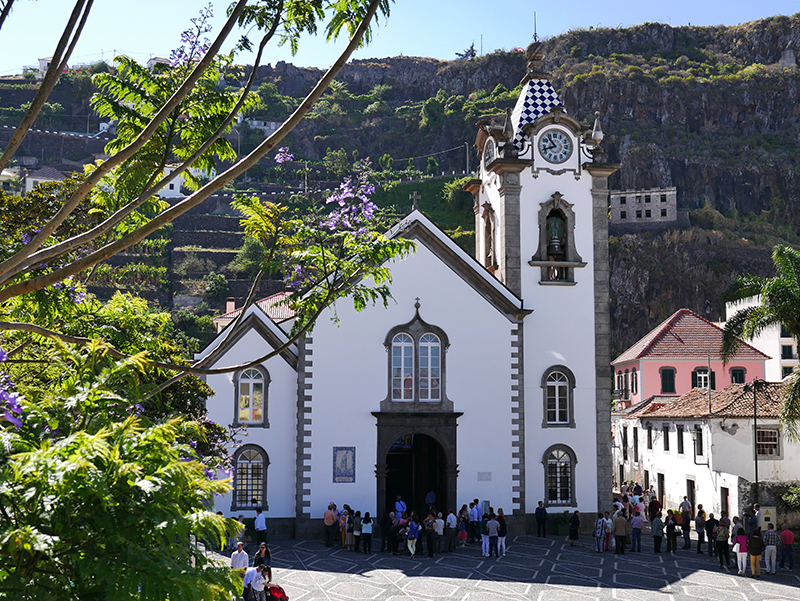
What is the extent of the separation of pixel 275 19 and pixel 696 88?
130724 millimetres

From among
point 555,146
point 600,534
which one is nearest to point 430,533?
point 600,534

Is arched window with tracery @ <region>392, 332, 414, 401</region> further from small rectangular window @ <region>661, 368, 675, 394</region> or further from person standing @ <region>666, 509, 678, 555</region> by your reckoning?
small rectangular window @ <region>661, 368, 675, 394</region>

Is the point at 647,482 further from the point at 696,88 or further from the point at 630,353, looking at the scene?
the point at 696,88

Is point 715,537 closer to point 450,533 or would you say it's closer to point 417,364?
point 450,533

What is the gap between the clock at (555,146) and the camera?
2964 cm

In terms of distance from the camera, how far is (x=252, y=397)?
1091 inches

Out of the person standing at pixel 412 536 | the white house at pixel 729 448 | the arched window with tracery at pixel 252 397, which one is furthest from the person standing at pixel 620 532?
the arched window with tracery at pixel 252 397

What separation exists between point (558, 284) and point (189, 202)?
23158mm

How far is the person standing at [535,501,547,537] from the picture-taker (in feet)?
88.2

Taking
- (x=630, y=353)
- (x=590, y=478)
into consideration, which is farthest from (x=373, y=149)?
(x=590, y=478)

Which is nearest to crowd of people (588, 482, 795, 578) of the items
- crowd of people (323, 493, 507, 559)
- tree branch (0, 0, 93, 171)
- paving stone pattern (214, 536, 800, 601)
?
paving stone pattern (214, 536, 800, 601)

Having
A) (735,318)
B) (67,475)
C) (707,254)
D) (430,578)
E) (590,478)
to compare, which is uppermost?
(707,254)

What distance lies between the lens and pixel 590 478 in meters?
28.3

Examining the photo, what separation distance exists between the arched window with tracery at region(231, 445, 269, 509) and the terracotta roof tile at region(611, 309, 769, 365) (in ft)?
97.0
